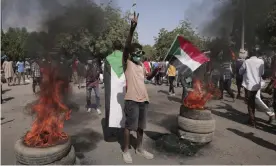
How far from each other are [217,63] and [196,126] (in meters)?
5.55

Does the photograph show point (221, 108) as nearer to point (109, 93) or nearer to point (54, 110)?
point (109, 93)

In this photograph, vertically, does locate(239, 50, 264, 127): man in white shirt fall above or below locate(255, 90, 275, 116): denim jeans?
above

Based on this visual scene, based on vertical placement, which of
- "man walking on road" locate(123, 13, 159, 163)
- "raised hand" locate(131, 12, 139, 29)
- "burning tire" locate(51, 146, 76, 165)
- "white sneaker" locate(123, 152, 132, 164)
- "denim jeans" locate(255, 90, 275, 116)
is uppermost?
"raised hand" locate(131, 12, 139, 29)

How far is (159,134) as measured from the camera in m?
5.62

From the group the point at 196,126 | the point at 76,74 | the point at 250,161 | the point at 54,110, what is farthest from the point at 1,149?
the point at 76,74

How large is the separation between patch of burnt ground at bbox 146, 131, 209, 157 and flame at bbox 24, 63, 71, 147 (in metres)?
1.89

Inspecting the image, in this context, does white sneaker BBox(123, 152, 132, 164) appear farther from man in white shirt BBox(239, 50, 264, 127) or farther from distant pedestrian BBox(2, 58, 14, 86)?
distant pedestrian BBox(2, 58, 14, 86)

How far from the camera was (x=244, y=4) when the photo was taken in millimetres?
8938

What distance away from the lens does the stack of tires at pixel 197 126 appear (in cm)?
497

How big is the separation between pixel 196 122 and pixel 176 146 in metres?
0.64

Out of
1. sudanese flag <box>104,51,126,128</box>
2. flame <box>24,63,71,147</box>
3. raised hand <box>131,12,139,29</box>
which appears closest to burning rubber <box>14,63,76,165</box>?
flame <box>24,63,71,147</box>

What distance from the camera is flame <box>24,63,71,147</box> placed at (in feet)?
11.2

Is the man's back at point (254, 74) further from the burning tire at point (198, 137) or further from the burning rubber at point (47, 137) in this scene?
the burning rubber at point (47, 137)

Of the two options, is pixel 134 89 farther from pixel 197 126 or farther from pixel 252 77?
pixel 252 77
